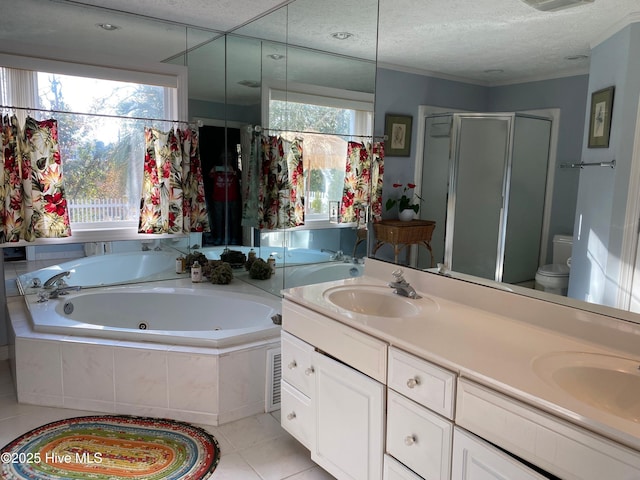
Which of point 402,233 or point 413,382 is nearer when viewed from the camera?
point 413,382

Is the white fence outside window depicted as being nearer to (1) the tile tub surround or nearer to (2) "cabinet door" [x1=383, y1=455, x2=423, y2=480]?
(1) the tile tub surround

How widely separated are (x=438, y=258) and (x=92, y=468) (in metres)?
1.81

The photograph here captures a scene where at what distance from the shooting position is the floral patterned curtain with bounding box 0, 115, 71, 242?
3115 mm

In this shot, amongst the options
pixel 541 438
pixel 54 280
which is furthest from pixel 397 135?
pixel 54 280

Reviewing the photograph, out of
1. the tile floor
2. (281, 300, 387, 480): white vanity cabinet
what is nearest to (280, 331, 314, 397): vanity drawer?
(281, 300, 387, 480): white vanity cabinet

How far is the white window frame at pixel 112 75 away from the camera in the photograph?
320 cm

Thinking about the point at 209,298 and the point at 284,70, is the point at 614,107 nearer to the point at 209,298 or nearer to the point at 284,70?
the point at 284,70

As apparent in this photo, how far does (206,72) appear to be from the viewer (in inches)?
151

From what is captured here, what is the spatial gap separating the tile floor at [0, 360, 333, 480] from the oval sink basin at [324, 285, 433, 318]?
76 centimetres

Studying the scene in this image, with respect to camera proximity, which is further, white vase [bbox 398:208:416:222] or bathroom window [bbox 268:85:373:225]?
bathroom window [bbox 268:85:373:225]

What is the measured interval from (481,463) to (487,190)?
102cm

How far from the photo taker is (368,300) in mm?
2291

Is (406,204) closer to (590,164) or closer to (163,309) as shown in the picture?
(590,164)

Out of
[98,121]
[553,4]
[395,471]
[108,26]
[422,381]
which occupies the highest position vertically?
[108,26]
